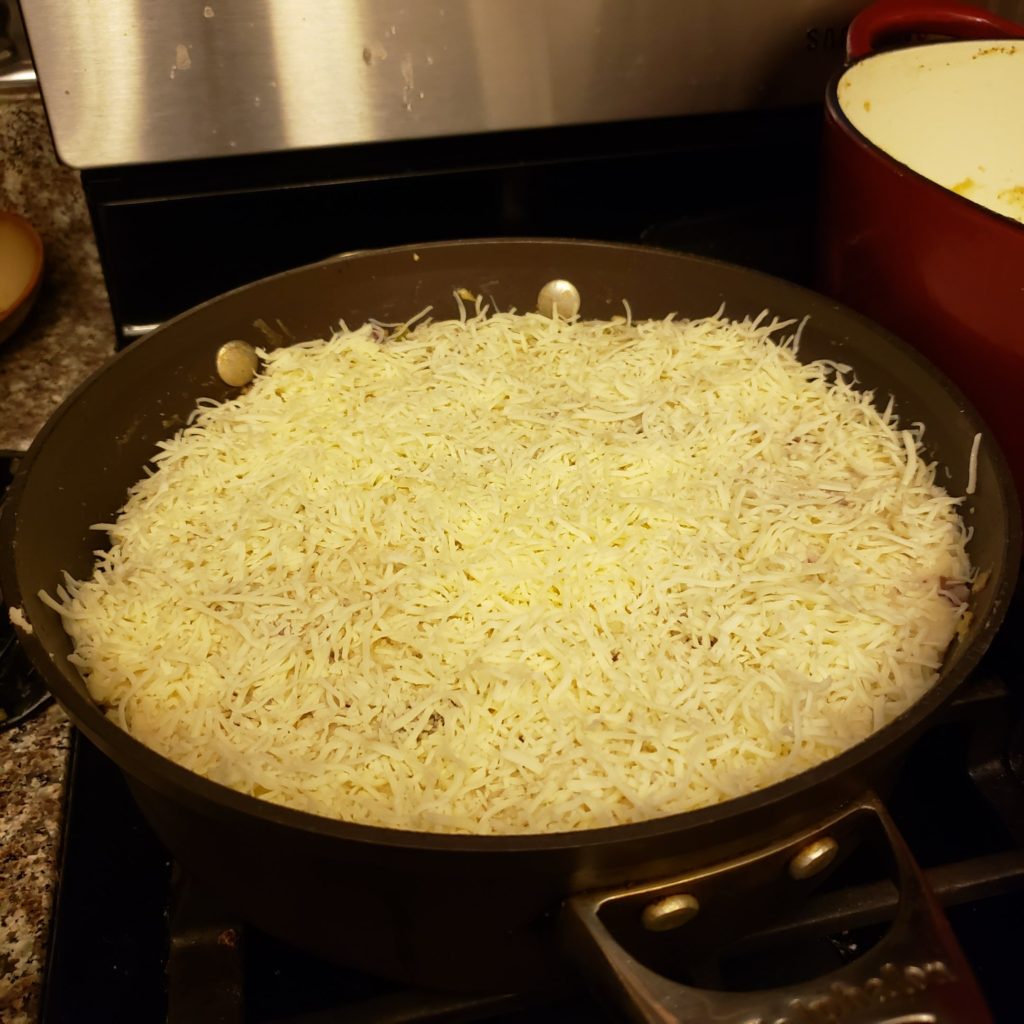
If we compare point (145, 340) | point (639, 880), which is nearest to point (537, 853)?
point (639, 880)

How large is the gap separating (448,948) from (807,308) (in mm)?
722

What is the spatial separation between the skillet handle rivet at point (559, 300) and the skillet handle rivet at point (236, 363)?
33cm

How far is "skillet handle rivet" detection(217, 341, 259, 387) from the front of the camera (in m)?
1.03

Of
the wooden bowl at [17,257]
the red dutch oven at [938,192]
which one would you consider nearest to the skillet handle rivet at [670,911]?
the red dutch oven at [938,192]

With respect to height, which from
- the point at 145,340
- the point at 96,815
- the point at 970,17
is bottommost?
the point at 96,815

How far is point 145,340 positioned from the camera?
942mm

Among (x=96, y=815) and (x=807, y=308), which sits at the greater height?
(x=807, y=308)

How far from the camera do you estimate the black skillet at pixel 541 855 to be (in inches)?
20.5

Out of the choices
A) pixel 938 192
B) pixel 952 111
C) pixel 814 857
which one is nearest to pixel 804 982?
pixel 814 857

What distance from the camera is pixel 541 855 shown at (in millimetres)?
516

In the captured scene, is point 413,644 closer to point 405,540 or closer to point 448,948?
point 405,540

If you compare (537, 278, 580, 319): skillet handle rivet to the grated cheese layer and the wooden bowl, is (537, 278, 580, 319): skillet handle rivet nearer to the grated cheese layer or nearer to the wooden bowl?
the grated cheese layer

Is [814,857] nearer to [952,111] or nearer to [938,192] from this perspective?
[938,192]

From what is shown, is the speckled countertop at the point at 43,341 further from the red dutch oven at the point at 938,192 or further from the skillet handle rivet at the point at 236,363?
the red dutch oven at the point at 938,192
